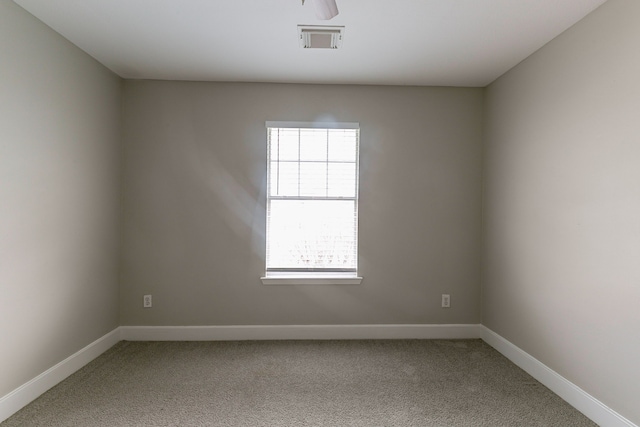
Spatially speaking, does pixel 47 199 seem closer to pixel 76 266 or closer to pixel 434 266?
pixel 76 266

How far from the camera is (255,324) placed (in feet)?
13.2

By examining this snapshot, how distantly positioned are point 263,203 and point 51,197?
1783mm

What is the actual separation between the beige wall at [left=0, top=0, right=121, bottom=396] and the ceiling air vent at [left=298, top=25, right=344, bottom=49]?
6.04 ft

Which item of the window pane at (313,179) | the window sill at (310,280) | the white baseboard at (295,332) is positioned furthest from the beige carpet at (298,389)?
the window pane at (313,179)

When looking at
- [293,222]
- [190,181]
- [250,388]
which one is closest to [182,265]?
[190,181]

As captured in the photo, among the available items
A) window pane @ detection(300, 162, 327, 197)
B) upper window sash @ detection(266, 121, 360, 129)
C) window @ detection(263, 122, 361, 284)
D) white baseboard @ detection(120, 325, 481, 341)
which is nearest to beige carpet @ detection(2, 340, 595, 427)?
white baseboard @ detection(120, 325, 481, 341)

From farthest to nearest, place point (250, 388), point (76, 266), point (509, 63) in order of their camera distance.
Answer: point (509, 63)
point (76, 266)
point (250, 388)

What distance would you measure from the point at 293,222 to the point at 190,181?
1119 millimetres

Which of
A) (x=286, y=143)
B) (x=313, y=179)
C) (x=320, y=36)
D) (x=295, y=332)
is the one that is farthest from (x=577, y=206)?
(x=295, y=332)

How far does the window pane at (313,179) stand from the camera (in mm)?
4059

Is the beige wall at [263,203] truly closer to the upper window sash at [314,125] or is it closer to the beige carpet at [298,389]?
the upper window sash at [314,125]

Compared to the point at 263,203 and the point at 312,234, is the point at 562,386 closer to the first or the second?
the point at 312,234

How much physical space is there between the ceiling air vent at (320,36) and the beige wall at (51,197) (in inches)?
72.5

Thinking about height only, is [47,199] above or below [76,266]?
above
